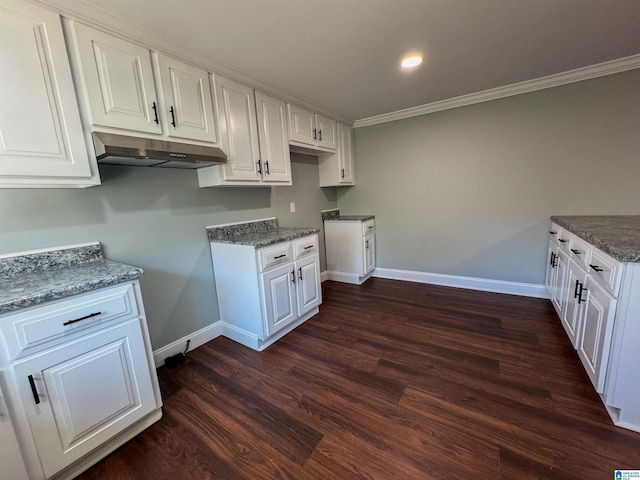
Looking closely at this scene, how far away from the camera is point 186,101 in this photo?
1.82 metres

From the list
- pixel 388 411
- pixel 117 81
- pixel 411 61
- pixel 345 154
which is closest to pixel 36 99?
pixel 117 81

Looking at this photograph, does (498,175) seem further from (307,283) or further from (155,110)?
(155,110)

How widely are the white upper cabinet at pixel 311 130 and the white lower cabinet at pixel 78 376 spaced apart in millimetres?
2059

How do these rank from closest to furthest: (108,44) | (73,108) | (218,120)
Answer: (73,108) → (108,44) → (218,120)

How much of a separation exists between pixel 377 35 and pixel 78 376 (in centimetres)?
249

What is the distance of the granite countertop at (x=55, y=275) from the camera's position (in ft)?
3.53

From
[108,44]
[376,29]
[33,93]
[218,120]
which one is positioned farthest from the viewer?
[218,120]

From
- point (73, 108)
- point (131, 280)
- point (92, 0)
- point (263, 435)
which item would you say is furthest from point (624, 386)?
point (92, 0)

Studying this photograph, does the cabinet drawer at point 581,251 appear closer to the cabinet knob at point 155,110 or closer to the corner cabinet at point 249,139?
the corner cabinet at point 249,139

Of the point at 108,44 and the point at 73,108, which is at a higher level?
the point at 108,44

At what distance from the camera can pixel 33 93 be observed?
1.25 meters

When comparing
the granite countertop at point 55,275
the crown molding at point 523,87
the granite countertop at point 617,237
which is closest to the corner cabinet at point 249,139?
the granite countertop at point 55,275

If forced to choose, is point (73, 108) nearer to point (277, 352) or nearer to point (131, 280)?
point (131, 280)

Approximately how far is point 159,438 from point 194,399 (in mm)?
280
